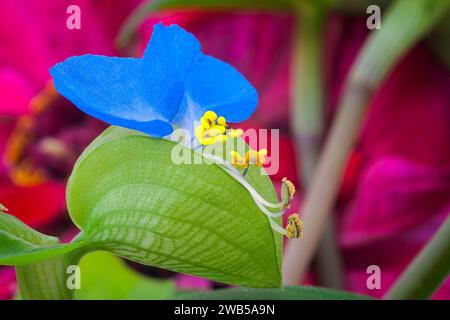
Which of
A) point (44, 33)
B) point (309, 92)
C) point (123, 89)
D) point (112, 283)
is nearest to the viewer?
point (123, 89)

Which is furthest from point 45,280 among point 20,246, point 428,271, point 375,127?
point 375,127

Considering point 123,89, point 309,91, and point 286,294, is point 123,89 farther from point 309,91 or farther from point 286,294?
point 309,91

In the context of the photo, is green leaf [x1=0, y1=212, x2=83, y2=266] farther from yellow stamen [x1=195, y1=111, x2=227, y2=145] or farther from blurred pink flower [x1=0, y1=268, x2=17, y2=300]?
blurred pink flower [x1=0, y1=268, x2=17, y2=300]

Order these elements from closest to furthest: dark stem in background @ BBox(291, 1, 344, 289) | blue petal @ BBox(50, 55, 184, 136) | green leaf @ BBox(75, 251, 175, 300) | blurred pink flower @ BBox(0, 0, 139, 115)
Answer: blue petal @ BBox(50, 55, 184, 136) < green leaf @ BBox(75, 251, 175, 300) < dark stem in background @ BBox(291, 1, 344, 289) < blurred pink flower @ BBox(0, 0, 139, 115)

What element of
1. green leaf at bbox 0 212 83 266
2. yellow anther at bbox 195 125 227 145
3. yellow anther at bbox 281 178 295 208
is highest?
yellow anther at bbox 195 125 227 145

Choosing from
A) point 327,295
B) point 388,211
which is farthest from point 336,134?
point 327,295

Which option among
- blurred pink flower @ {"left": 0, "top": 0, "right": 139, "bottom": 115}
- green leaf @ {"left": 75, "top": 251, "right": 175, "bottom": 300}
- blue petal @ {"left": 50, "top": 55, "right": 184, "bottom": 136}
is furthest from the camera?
blurred pink flower @ {"left": 0, "top": 0, "right": 139, "bottom": 115}

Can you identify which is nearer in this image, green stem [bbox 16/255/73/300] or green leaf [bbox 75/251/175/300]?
green stem [bbox 16/255/73/300]

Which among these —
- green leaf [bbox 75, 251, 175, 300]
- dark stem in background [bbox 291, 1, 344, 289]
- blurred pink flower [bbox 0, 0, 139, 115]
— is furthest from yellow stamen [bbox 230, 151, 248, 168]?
blurred pink flower [bbox 0, 0, 139, 115]
